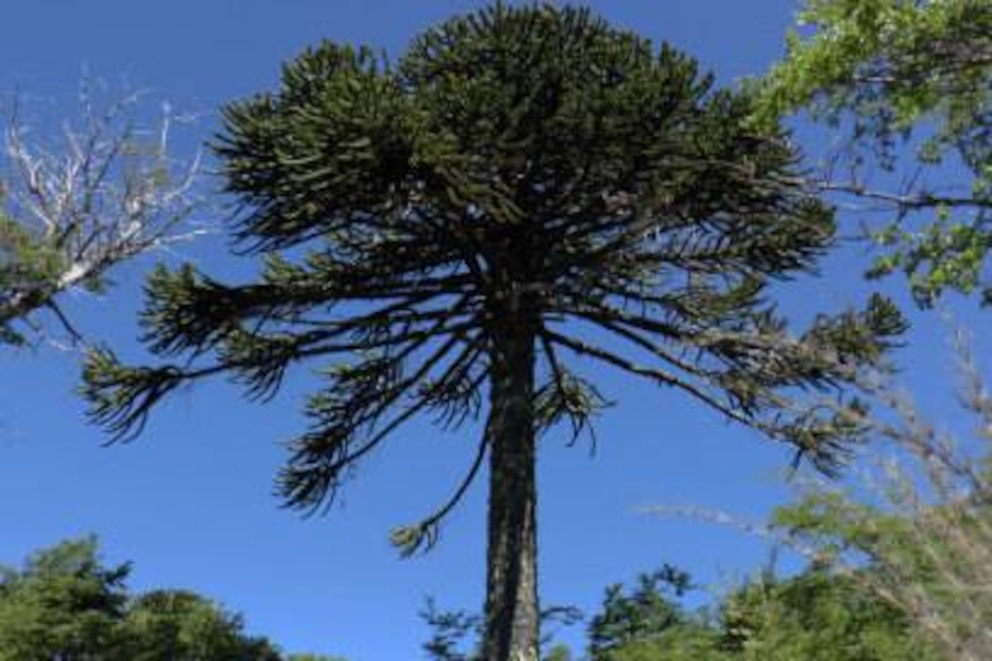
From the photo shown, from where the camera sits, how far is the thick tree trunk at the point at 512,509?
11531 millimetres

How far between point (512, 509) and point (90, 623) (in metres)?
20.6

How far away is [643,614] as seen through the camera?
26266 millimetres

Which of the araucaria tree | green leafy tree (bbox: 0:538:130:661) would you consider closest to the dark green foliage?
green leafy tree (bbox: 0:538:130:661)

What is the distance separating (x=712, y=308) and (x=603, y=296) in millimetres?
1218

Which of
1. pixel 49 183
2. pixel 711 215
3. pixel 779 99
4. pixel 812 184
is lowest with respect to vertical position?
pixel 812 184

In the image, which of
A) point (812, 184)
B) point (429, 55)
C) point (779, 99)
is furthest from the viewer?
point (429, 55)

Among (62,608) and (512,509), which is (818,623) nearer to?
(512,509)

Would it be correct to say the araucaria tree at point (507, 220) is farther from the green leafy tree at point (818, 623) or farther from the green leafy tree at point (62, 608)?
the green leafy tree at point (62, 608)

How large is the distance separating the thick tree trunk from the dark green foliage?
722 inches

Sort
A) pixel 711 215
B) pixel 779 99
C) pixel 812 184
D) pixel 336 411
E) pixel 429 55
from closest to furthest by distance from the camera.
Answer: pixel 812 184, pixel 779 99, pixel 711 215, pixel 429 55, pixel 336 411

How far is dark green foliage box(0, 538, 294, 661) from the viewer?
91.4 feet

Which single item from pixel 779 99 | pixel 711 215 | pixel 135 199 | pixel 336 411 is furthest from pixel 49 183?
pixel 779 99

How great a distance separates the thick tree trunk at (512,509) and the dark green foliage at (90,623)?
18.3 m

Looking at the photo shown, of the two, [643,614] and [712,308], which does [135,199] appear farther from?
[643,614]
